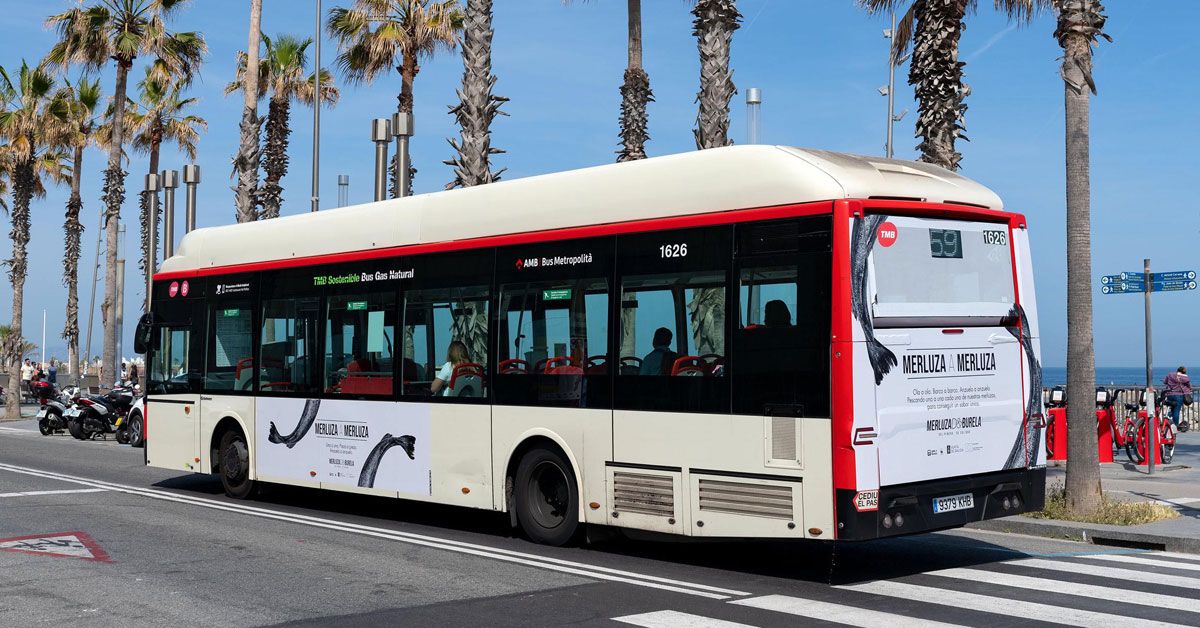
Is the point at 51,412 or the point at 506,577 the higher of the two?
the point at 51,412

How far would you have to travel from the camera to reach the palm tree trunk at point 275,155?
115 ft

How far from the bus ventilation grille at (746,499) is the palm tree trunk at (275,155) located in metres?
26.6

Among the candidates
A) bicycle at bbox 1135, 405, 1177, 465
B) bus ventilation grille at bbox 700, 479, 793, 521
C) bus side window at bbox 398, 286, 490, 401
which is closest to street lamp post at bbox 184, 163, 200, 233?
bus side window at bbox 398, 286, 490, 401

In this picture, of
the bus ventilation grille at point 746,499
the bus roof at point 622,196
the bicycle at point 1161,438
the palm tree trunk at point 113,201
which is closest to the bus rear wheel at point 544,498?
the bus ventilation grille at point 746,499

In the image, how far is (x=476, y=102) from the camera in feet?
72.6

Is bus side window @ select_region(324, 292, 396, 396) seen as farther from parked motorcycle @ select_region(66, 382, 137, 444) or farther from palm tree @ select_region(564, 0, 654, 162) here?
parked motorcycle @ select_region(66, 382, 137, 444)

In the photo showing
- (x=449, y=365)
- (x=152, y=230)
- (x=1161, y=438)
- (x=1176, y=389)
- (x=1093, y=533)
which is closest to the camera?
(x=1093, y=533)

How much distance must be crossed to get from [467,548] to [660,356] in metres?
2.66

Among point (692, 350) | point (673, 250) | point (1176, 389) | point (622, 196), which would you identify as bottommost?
point (1176, 389)

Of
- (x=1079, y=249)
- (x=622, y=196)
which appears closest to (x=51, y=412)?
(x=622, y=196)

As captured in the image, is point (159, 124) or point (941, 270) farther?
point (159, 124)

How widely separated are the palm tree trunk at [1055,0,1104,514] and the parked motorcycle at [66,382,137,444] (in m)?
21.6

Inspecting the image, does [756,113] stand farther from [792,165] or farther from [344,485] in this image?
[792,165]

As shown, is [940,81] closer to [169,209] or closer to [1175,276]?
[1175,276]
